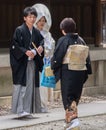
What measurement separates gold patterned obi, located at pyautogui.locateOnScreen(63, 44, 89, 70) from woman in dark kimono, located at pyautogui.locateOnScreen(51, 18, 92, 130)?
0.01m

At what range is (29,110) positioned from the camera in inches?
322

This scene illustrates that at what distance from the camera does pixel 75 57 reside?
715cm

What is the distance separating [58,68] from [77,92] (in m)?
0.43

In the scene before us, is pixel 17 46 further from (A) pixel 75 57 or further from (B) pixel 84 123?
(B) pixel 84 123

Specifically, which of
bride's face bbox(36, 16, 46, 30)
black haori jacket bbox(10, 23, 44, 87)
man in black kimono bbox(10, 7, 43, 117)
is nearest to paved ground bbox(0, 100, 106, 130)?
man in black kimono bbox(10, 7, 43, 117)

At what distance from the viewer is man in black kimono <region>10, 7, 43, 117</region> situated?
26.4 ft

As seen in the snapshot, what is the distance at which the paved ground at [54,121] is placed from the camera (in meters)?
7.89

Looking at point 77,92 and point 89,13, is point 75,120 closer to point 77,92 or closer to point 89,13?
point 77,92

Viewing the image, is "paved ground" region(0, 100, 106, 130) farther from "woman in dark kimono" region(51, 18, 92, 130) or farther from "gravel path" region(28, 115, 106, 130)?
"woman in dark kimono" region(51, 18, 92, 130)

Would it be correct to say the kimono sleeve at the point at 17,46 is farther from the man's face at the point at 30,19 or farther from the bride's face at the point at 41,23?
the bride's face at the point at 41,23

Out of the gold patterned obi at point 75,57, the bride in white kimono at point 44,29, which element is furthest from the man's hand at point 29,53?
the gold patterned obi at point 75,57

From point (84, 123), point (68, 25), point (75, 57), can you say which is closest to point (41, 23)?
point (68, 25)

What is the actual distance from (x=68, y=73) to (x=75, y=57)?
24cm

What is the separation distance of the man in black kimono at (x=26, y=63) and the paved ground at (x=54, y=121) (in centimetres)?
21
